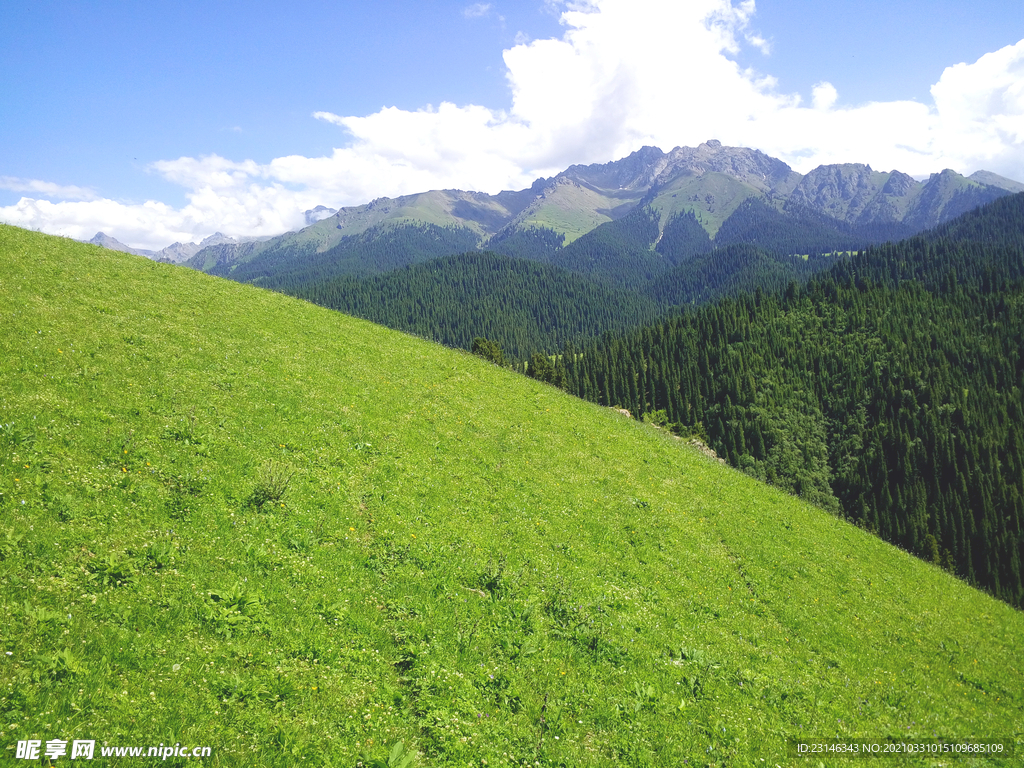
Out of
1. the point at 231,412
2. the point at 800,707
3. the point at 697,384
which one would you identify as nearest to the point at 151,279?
the point at 231,412

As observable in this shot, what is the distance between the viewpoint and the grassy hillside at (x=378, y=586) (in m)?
8.73

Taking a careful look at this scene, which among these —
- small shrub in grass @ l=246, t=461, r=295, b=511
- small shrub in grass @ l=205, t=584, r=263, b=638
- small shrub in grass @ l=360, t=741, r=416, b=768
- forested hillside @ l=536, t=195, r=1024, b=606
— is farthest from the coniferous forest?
small shrub in grass @ l=360, t=741, r=416, b=768

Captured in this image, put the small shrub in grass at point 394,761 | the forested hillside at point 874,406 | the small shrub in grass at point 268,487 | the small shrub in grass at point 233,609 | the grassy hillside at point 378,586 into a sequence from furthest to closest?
the forested hillside at point 874,406 → the small shrub in grass at point 268,487 → the small shrub in grass at point 233,609 → the grassy hillside at point 378,586 → the small shrub in grass at point 394,761

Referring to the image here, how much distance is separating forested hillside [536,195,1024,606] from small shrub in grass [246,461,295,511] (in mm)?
139312

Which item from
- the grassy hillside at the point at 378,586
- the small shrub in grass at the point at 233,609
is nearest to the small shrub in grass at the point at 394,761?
the grassy hillside at the point at 378,586

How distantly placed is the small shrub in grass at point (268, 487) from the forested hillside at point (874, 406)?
457 ft

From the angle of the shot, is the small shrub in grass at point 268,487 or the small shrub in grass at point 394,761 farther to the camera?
the small shrub in grass at point 268,487

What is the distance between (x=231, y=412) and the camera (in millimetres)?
18406

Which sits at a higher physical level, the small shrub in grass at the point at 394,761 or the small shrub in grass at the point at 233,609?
the small shrub in grass at the point at 233,609

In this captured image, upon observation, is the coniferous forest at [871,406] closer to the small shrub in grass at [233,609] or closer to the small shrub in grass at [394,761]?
the small shrub in grass at [233,609]

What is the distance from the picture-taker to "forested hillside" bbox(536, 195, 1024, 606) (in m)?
131

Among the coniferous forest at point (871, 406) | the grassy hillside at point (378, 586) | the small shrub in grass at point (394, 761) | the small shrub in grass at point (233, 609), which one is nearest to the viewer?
the small shrub in grass at point (394, 761)

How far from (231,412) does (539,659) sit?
48.1 feet

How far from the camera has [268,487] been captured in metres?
14.4
